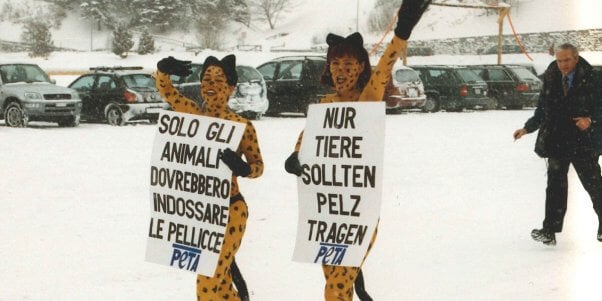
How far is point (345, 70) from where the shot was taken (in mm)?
4699

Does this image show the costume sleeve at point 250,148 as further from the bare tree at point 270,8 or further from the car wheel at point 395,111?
the bare tree at point 270,8

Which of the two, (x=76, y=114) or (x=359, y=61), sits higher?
(x=359, y=61)

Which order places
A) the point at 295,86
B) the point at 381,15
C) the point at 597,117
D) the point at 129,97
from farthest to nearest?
the point at 381,15
the point at 295,86
the point at 129,97
the point at 597,117

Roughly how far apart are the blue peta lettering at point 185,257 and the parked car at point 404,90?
20.6 m

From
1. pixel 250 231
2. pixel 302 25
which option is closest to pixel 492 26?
pixel 302 25

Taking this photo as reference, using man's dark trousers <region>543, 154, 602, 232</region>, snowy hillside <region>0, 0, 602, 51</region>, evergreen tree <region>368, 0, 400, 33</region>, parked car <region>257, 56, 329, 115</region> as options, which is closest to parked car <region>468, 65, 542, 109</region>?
parked car <region>257, 56, 329, 115</region>

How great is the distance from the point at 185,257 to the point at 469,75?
24.8m

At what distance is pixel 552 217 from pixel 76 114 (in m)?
15.3

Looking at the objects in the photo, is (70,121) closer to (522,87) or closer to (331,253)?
(522,87)

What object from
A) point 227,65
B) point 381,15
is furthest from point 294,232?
point 381,15

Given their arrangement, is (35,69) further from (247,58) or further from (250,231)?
(247,58)

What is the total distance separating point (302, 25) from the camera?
99312 mm

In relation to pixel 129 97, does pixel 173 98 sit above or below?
above

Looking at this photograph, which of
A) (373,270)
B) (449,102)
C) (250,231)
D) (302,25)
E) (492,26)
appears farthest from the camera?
(302,25)
